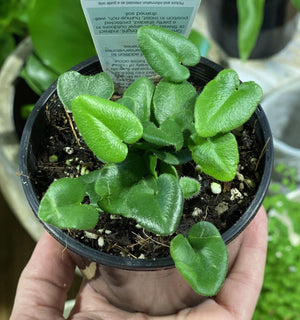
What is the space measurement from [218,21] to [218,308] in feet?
2.89

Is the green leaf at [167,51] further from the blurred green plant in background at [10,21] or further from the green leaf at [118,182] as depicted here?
the blurred green plant in background at [10,21]

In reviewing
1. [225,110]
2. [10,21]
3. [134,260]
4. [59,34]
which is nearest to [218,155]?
[225,110]

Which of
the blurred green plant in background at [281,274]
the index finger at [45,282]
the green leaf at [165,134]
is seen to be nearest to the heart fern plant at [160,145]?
the green leaf at [165,134]

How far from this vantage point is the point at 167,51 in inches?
19.4

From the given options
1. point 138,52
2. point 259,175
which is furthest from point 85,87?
point 259,175

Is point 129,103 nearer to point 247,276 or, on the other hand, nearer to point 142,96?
point 142,96

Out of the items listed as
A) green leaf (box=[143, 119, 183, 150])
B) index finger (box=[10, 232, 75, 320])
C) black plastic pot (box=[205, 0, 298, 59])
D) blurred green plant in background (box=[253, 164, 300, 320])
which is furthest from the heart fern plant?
black plastic pot (box=[205, 0, 298, 59])

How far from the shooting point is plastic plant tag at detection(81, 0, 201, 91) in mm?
477

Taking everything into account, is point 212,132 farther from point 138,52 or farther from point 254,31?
point 254,31

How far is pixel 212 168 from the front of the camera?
1.55 ft

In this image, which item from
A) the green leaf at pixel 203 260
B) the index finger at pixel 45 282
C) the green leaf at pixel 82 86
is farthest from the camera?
the index finger at pixel 45 282

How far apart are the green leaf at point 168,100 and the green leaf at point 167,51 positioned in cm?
2

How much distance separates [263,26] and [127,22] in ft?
2.72

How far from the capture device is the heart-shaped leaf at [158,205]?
1.39ft
